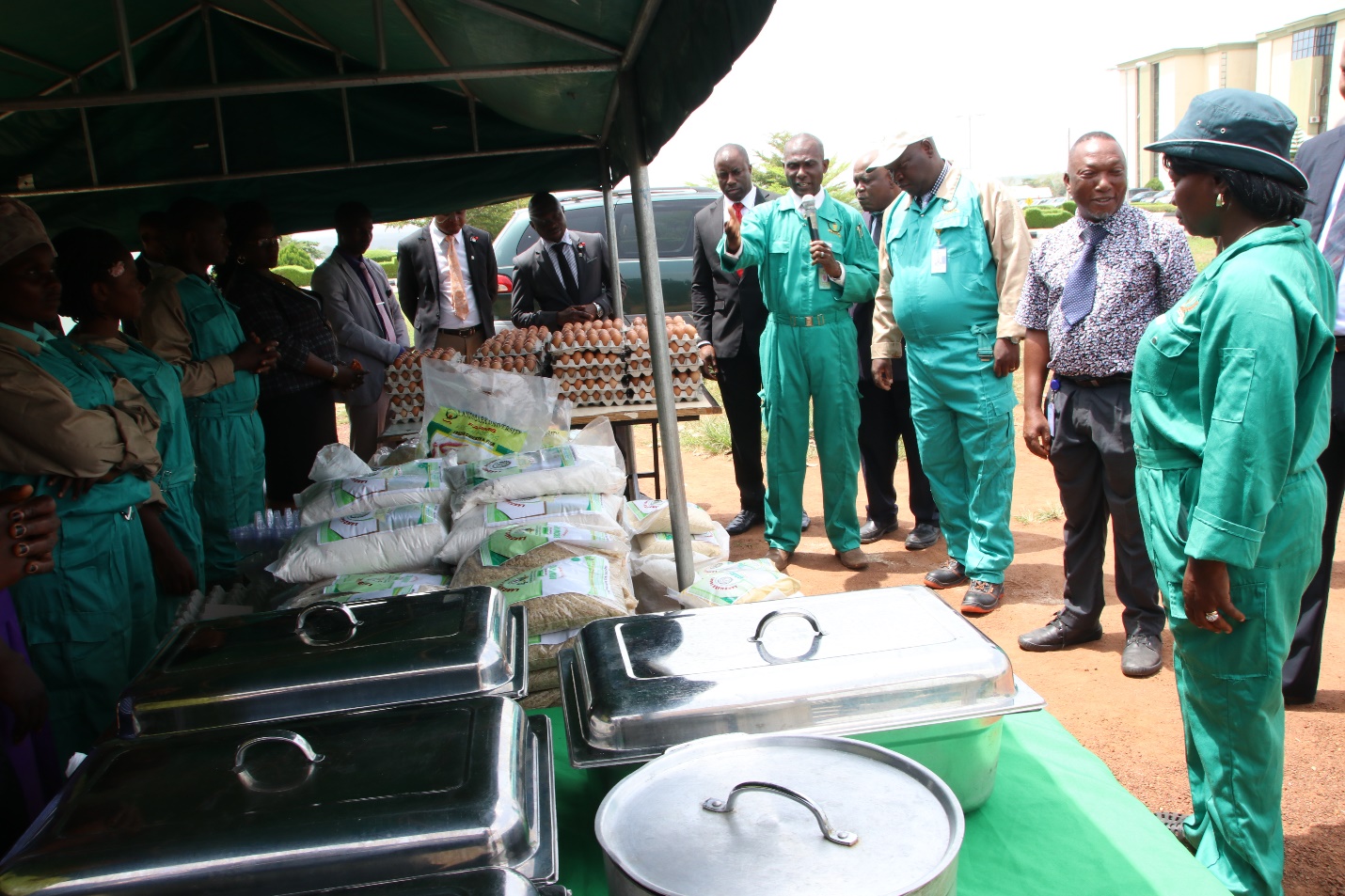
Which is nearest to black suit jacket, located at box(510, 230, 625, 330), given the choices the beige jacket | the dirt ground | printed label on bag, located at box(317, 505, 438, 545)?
the dirt ground

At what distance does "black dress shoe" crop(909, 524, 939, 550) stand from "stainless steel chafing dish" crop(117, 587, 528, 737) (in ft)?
14.1

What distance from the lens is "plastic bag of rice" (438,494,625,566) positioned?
99.9 inches

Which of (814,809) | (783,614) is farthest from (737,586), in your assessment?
(814,809)

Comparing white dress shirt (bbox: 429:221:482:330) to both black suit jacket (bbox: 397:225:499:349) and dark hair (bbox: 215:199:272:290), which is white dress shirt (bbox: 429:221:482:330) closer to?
black suit jacket (bbox: 397:225:499:349)

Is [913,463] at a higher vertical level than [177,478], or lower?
lower

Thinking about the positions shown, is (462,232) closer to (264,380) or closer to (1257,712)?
(264,380)

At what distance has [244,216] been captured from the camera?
14.9 feet

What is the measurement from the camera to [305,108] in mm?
4562

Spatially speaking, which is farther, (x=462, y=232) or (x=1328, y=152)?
(x=462, y=232)

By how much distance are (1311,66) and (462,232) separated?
43861mm

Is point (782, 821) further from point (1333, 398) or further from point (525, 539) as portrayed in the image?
point (1333, 398)

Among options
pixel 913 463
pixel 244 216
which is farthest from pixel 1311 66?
pixel 244 216

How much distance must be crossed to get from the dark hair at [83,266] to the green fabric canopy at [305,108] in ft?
1.60

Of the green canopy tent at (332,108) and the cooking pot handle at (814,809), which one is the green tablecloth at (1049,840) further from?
the green canopy tent at (332,108)
